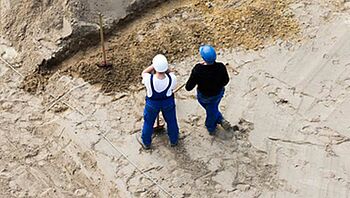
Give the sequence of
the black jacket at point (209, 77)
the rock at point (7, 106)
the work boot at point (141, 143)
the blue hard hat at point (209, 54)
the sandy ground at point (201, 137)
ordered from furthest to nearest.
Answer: the rock at point (7, 106)
the work boot at point (141, 143)
the sandy ground at point (201, 137)
the black jacket at point (209, 77)
the blue hard hat at point (209, 54)

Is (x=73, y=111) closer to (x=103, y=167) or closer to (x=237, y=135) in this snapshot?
(x=103, y=167)

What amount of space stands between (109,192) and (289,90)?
106 inches

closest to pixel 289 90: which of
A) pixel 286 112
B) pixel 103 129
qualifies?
pixel 286 112

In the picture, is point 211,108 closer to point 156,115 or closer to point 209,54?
point 156,115

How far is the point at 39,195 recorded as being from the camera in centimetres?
682

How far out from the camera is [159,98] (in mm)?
6633

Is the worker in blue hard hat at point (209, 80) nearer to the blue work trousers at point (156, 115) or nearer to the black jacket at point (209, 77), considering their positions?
the black jacket at point (209, 77)

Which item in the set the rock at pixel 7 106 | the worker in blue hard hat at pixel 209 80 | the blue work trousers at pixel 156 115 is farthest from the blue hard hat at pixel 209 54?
the rock at pixel 7 106

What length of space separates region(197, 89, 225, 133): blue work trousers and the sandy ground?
0.63 feet

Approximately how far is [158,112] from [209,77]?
71cm

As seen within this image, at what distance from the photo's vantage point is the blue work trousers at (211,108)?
6.95 m

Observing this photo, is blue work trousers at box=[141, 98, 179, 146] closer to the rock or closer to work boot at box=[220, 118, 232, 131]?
work boot at box=[220, 118, 232, 131]

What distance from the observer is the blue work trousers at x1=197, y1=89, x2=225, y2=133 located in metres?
6.95

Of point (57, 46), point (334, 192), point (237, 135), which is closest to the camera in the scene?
point (334, 192)
